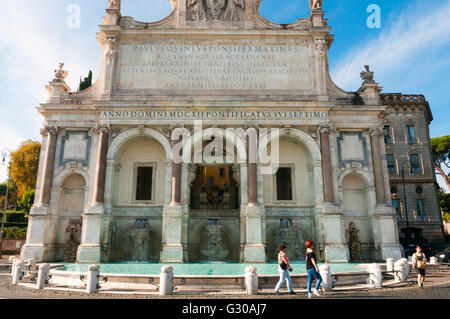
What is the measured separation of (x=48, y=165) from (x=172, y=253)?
34.4ft

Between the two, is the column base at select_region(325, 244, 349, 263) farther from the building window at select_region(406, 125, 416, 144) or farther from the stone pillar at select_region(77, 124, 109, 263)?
the building window at select_region(406, 125, 416, 144)

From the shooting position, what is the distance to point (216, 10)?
25.8 m

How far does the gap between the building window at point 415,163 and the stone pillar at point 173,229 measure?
104ft

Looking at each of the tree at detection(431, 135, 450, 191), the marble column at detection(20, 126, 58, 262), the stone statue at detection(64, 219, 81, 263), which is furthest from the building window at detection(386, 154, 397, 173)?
the marble column at detection(20, 126, 58, 262)

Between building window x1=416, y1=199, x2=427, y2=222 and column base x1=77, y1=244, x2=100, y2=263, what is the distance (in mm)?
35194

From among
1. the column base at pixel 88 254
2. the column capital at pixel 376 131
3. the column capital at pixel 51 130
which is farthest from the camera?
the column capital at pixel 376 131

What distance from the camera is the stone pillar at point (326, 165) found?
72.8 ft

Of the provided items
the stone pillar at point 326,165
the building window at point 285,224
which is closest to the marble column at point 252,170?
the building window at point 285,224

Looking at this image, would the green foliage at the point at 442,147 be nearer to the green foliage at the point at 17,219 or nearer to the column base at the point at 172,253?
the column base at the point at 172,253

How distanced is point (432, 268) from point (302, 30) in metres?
18.0

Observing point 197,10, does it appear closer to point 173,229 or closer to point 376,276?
point 173,229

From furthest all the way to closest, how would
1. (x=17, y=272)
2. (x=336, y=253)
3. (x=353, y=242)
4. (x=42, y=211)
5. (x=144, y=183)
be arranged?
(x=144, y=183)
(x=353, y=242)
(x=42, y=211)
(x=336, y=253)
(x=17, y=272)

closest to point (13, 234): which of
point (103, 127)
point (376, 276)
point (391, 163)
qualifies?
point (103, 127)
